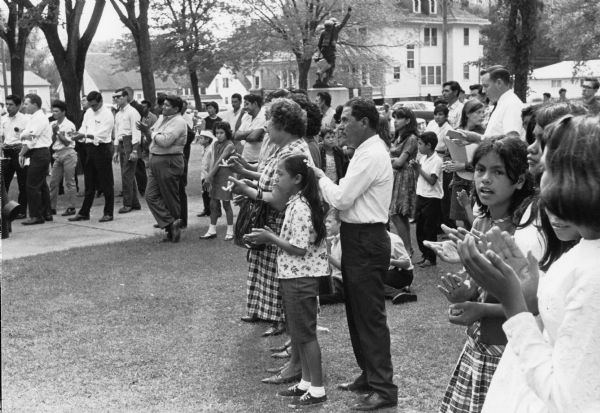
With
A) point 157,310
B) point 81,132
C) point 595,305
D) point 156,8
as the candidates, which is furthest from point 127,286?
point 156,8

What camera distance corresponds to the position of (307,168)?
5.24 m

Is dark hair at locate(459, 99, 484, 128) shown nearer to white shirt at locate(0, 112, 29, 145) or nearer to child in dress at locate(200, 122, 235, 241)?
child in dress at locate(200, 122, 235, 241)

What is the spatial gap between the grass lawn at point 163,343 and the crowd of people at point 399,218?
0.91 feet

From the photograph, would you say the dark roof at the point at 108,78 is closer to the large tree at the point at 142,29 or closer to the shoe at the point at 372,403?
the large tree at the point at 142,29

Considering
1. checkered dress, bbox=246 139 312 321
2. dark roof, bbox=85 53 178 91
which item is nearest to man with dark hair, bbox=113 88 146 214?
checkered dress, bbox=246 139 312 321

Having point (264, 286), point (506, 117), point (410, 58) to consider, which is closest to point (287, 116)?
point (264, 286)

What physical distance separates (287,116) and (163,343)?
2252mm

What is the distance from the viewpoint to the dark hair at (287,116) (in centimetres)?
567

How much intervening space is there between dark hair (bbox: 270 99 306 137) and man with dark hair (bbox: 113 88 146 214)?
27.0ft

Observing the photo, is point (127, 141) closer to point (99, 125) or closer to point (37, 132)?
point (99, 125)

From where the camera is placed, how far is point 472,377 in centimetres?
349

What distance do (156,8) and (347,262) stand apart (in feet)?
132

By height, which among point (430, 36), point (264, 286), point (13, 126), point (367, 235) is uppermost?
point (430, 36)

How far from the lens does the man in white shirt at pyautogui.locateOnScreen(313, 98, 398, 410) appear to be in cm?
491
